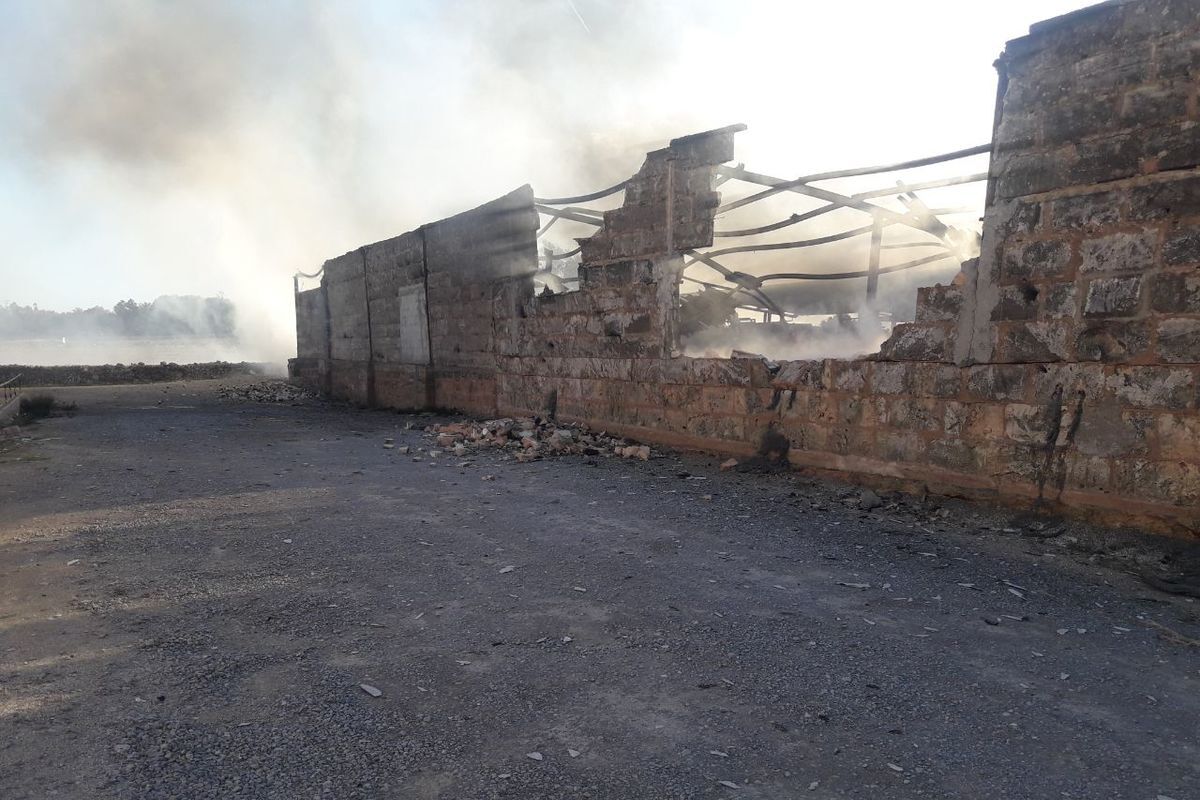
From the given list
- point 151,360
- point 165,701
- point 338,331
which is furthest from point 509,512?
point 151,360

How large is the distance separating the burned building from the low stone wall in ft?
67.2

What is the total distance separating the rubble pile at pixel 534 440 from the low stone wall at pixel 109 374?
1761cm

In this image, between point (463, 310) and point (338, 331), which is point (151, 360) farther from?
point (463, 310)

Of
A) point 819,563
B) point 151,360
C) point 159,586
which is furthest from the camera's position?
point 151,360

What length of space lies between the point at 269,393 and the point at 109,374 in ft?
31.4

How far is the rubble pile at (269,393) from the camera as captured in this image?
14336mm

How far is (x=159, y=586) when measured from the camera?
10.7 feet

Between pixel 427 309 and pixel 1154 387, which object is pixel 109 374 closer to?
pixel 427 309

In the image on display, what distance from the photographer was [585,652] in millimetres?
2547

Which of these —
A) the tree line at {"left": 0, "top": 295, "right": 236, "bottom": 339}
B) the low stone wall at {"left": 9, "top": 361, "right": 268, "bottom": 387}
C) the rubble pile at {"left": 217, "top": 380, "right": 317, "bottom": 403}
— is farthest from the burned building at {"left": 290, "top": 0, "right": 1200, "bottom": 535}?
the tree line at {"left": 0, "top": 295, "right": 236, "bottom": 339}

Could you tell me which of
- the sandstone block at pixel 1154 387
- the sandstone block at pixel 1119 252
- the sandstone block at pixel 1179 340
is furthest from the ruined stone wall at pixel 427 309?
the sandstone block at pixel 1179 340

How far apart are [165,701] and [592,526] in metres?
2.59

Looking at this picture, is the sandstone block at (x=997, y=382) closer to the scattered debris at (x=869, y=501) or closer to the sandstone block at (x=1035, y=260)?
the sandstone block at (x=1035, y=260)

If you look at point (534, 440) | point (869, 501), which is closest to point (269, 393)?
point (534, 440)
